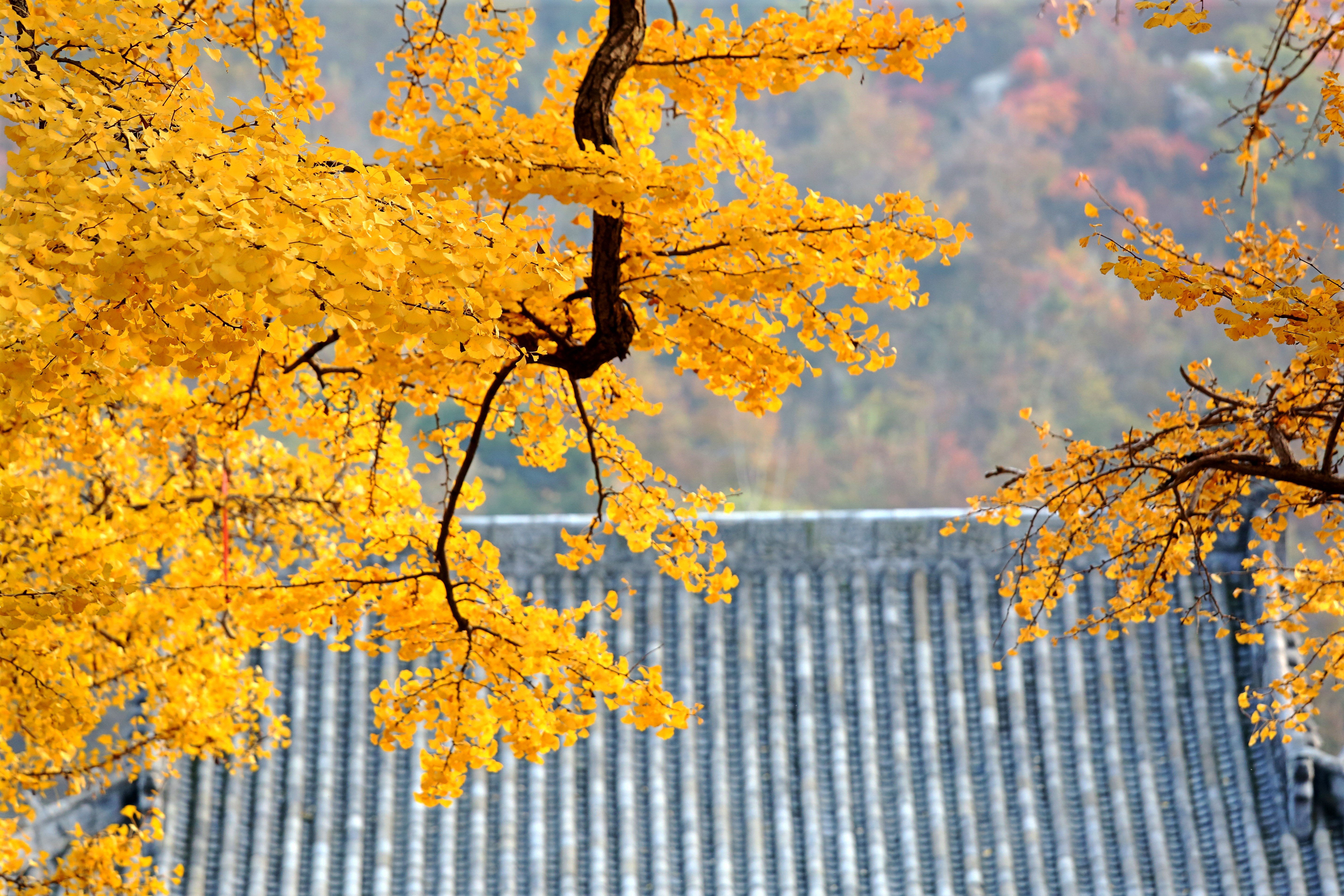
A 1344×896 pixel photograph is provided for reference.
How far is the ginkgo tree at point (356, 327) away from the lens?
213 centimetres

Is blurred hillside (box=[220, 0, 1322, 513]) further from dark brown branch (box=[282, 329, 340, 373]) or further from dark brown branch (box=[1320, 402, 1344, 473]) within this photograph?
dark brown branch (box=[1320, 402, 1344, 473])

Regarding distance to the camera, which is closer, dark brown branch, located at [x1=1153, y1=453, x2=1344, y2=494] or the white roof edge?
dark brown branch, located at [x1=1153, y1=453, x2=1344, y2=494]

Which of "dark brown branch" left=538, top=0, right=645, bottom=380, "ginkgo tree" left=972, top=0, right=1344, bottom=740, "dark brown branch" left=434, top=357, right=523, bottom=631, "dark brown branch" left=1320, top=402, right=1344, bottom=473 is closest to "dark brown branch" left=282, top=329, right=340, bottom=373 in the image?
"dark brown branch" left=434, top=357, right=523, bottom=631

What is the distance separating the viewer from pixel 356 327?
7.30ft

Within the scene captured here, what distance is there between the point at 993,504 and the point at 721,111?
147cm

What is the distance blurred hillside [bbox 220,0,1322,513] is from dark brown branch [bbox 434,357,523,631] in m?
15.8

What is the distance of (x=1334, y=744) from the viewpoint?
44.1 ft

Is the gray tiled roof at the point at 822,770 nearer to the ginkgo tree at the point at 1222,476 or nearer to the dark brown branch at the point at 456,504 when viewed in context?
the ginkgo tree at the point at 1222,476

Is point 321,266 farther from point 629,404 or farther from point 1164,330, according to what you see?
point 1164,330

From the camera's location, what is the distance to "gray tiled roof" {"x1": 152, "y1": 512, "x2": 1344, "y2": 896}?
546 cm

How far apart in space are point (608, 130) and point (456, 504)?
3.65 feet

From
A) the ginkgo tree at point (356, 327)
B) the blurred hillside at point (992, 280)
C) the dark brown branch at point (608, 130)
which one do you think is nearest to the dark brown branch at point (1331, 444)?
the ginkgo tree at point (356, 327)

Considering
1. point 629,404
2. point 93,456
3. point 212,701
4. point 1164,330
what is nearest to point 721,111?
point 629,404

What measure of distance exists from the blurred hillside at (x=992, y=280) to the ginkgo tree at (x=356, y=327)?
1471cm
